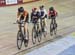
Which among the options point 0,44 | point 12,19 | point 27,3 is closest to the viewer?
point 0,44

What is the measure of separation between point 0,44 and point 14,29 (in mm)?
4284

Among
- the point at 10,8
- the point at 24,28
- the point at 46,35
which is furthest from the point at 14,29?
the point at 10,8

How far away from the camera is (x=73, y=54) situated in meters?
13.3

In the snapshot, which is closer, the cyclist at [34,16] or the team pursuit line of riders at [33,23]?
the team pursuit line of riders at [33,23]

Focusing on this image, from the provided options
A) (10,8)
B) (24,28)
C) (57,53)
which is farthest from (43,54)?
(10,8)

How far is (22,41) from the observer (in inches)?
552

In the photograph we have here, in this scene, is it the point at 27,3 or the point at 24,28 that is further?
the point at 27,3

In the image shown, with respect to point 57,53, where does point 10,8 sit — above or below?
above

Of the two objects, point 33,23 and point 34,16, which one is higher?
point 34,16

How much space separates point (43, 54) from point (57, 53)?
727 mm

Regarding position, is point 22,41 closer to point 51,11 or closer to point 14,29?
point 51,11

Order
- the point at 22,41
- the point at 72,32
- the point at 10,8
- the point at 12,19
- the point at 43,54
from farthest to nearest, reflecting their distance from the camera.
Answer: the point at 10,8, the point at 12,19, the point at 72,32, the point at 22,41, the point at 43,54

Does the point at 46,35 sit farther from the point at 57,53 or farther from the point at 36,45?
the point at 57,53

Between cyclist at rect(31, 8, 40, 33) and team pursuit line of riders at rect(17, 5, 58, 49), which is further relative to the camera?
cyclist at rect(31, 8, 40, 33)
